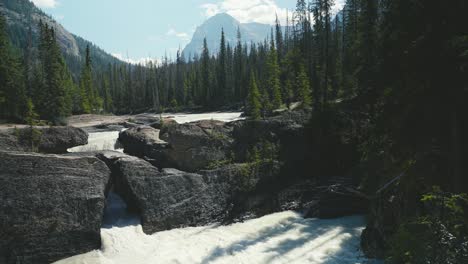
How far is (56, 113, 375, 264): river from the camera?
14.7 m

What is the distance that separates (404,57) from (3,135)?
67.6ft

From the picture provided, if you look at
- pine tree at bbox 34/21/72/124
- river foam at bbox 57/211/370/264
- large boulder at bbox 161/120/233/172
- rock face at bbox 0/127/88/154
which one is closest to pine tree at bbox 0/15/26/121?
pine tree at bbox 34/21/72/124

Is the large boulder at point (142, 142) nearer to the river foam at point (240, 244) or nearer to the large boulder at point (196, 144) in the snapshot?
the large boulder at point (196, 144)

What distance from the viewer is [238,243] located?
16.4 m

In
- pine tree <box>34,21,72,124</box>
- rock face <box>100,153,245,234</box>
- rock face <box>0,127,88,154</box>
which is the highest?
pine tree <box>34,21,72,124</box>

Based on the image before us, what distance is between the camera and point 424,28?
8031 mm

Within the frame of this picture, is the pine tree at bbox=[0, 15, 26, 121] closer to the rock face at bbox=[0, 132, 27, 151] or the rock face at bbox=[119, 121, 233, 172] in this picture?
the rock face at bbox=[0, 132, 27, 151]

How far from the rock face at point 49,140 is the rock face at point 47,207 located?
440 centimetres

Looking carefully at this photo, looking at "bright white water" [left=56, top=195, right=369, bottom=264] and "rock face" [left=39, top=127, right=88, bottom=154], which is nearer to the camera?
"bright white water" [left=56, top=195, right=369, bottom=264]

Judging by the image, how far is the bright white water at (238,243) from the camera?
14.7m

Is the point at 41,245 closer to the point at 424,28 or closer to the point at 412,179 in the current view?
the point at 412,179

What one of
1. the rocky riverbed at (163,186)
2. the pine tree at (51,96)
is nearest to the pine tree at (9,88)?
the pine tree at (51,96)

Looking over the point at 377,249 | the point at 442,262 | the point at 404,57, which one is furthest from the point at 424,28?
the point at 377,249

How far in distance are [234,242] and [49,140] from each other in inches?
553
